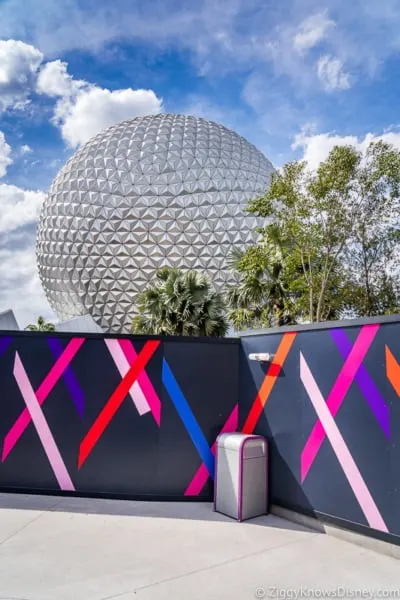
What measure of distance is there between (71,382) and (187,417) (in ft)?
6.01

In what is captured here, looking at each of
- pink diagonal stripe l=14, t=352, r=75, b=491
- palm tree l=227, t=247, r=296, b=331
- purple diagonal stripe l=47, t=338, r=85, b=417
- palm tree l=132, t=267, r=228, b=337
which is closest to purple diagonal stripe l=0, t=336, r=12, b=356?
pink diagonal stripe l=14, t=352, r=75, b=491

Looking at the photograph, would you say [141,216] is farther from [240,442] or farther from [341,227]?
[240,442]

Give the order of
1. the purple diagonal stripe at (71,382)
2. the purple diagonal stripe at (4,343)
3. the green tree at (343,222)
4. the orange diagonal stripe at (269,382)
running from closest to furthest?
the orange diagonal stripe at (269,382) < the purple diagonal stripe at (71,382) < the purple diagonal stripe at (4,343) < the green tree at (343,222)

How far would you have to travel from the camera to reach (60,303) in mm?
39562

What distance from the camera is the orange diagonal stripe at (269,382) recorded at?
6.39m

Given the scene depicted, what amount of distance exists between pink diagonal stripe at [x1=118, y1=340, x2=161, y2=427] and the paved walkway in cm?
135

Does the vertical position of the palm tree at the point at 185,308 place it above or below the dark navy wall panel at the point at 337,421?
above

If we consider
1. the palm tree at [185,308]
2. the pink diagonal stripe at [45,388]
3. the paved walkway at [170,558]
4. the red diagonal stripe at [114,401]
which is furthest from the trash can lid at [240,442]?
the palm tree at [185,308]

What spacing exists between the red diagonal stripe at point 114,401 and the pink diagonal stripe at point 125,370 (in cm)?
7

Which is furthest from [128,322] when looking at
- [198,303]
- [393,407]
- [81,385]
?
[393,407]

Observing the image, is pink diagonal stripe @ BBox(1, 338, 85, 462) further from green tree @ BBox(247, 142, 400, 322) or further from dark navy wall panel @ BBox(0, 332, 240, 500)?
green tree @ BBox(247, 142, 400, 322)

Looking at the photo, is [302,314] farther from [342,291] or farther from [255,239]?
[255,239]

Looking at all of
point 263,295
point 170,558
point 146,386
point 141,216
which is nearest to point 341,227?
point 263,295

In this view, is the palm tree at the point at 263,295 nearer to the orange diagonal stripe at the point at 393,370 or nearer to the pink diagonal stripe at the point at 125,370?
the pink diagonal stripe at the point at 125,370
